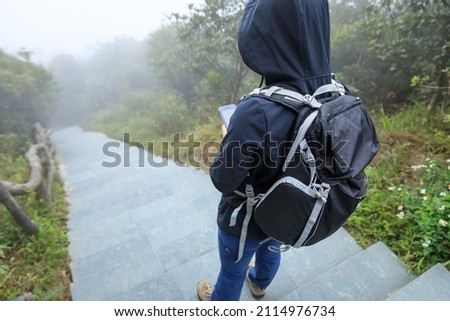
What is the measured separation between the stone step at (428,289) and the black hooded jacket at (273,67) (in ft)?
3.85

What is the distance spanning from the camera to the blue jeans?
4.05 feet

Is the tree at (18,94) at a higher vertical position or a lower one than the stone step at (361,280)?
lower

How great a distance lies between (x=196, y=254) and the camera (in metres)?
2.27

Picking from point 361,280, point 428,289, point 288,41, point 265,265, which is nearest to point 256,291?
point 265,265

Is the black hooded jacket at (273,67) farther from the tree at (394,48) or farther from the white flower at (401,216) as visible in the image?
the tree at (394,48)

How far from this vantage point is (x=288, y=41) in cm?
86

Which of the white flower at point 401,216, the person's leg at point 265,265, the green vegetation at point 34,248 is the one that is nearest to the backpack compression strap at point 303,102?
the person's leg at point 265,265

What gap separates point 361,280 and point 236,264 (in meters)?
1.02

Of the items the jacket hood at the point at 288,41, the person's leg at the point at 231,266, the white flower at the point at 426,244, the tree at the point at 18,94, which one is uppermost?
the jacket hood at the point at 288,41

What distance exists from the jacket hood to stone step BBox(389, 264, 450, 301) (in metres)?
1.33

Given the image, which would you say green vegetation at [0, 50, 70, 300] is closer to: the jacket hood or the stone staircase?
the stone staircase

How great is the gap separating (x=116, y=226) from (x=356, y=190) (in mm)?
2636

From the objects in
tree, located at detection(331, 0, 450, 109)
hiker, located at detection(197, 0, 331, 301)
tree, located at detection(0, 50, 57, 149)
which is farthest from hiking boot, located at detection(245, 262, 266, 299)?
tree, located at detection(0, 50, 57, 149)

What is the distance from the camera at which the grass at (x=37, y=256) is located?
2113mm
